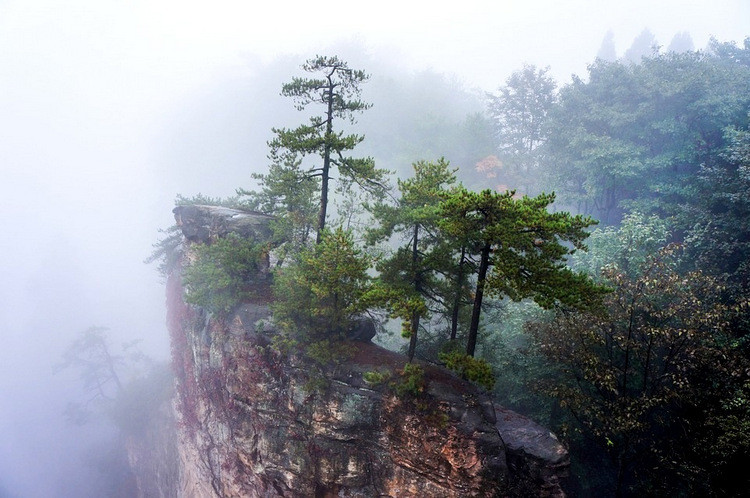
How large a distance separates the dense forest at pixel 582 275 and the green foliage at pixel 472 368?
0.04m

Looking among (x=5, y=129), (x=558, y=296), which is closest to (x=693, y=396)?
(x=558, y=296)

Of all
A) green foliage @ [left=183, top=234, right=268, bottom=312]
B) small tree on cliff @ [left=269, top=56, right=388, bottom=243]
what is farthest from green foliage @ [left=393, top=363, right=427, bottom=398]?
green foliage @ [left=183, top=234, right=268, bottom=312]

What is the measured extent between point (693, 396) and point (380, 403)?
41.0 feet

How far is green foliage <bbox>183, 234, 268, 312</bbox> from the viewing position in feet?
55.6

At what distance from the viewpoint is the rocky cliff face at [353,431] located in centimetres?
1215

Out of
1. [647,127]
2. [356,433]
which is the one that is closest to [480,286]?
[356,433]

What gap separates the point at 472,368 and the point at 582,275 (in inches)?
179

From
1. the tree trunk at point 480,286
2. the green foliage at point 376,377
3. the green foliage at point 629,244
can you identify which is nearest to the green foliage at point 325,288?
the green foliage at point 376,377

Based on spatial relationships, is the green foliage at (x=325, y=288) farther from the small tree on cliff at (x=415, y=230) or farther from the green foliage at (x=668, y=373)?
the green foliage at (x=668, y=373)

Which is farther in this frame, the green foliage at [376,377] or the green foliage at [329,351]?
the green foliage at [329,351]

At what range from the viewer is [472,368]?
10742 millimetres

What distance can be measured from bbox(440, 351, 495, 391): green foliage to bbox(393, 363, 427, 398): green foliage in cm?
161

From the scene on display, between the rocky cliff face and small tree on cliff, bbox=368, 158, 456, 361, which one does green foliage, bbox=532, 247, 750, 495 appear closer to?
the rocky cliff face

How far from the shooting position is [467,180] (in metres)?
41.8
